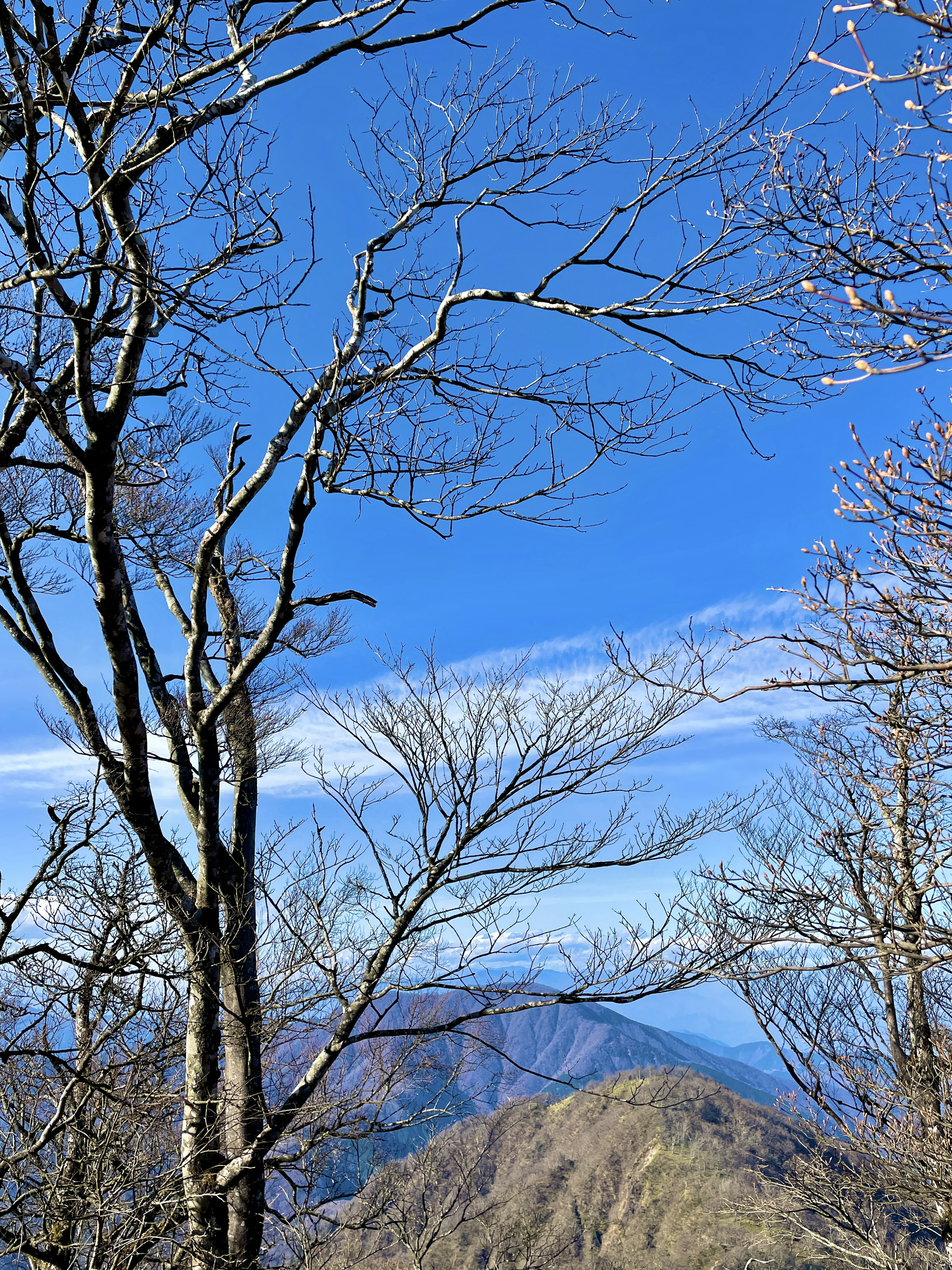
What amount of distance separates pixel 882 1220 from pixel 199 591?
32.1 ft

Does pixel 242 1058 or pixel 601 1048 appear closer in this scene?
pixel 242 1058

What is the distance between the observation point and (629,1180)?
5194cm

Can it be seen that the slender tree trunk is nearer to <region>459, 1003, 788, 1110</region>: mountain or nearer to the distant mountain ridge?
<region>459, 1003, 788, 1110</region>: mountain

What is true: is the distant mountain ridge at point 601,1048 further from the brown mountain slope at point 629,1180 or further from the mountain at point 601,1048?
the brown mountain slope at point 629,1180

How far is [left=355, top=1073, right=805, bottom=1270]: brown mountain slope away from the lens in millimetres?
39469

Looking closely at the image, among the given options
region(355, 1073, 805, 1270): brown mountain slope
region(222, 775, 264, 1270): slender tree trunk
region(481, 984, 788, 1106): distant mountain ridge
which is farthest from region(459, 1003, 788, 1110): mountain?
region(222, 775, 264, 1270): slender tree trunk

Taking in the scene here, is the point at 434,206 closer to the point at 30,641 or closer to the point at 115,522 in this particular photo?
the point at 115,522

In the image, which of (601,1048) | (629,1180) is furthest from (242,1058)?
(601,1048)

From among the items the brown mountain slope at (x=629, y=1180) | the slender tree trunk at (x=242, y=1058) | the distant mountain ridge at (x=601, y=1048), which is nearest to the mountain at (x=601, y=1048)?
the distant mountain ridge at (x=601, y=1048)

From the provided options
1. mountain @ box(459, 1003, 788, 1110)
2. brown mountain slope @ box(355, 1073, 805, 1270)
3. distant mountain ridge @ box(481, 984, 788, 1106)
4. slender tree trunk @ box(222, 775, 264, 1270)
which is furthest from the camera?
distant mountain ridge @ box(481, 984, 788, 1106)

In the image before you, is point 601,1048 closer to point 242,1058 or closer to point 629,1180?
point 629,1180

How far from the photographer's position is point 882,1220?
8.39 meters

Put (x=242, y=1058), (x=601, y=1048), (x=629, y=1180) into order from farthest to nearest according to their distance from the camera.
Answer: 1. (x=601, y=1048)
2. (x=629, y=1180)
3. (x=242, y=1058)

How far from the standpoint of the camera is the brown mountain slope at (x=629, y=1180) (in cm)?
3947
